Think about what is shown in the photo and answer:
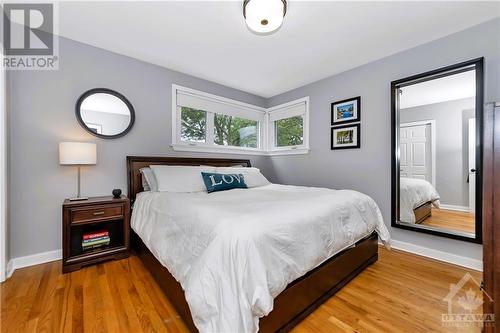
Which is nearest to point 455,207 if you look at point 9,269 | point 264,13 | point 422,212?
point 422,212

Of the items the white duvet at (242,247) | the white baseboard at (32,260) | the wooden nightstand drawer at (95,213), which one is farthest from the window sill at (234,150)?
the white baseboard at (32,260)

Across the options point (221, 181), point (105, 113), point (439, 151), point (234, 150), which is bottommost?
point (221, 181)

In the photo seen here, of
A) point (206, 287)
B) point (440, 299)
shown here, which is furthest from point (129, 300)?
point (440, 299)

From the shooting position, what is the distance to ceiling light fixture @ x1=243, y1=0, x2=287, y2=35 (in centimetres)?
165

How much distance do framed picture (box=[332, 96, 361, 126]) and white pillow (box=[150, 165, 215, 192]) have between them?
2.18 m

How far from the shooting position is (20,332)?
1.29 meters

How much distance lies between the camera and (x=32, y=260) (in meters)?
2.15

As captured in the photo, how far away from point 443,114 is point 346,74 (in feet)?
4.30

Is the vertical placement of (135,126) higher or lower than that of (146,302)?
higher

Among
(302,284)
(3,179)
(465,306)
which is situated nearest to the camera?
(302,284)

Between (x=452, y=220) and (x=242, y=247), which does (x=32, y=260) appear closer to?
(x=242, y=247)

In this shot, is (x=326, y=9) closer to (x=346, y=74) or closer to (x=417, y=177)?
(x=346, y=74)

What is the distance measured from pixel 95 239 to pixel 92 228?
0.26 meters

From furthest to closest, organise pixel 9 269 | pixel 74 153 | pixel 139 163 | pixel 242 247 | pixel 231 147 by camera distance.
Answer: pixel 231 147, pixel 139 163, pixel 74 153, pixel 9 269, pixel 242 247
